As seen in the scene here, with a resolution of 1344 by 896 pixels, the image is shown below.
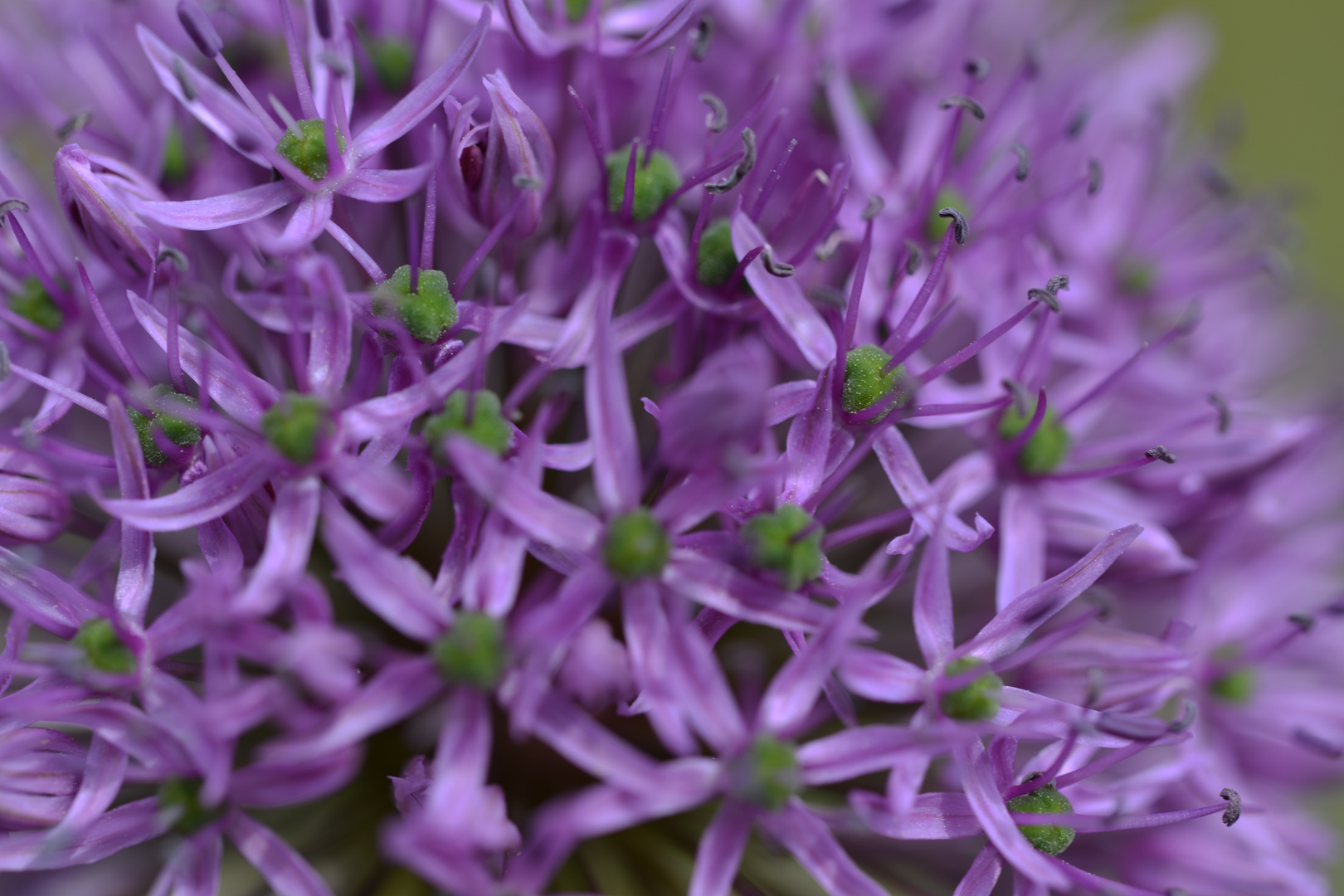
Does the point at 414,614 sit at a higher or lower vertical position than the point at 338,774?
higher

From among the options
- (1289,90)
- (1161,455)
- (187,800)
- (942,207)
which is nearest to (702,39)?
(942,207)

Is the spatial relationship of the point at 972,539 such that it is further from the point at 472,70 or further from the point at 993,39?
the point at 993,39

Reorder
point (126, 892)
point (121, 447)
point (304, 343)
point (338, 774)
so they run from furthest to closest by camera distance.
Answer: point (126, 892) → point (304, 343) → point (121, 447) → point (338, 774)

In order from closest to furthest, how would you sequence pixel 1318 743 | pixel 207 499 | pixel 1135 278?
pixel 207 499, pixel 1318 743, pixel 1135 278

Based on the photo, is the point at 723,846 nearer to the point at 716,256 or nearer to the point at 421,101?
the point at 716,256

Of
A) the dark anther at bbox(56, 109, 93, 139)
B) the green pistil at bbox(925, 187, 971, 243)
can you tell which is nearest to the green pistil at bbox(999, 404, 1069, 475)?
the green pistil at bbox(925, 187, 971, 243)

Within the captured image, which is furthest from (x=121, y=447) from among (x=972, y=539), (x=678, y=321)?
(x=972, y=539)

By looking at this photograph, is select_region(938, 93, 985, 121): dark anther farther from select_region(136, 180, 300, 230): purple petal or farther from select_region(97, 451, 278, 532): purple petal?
select_region(97, 451, 278, 532): purple petal
